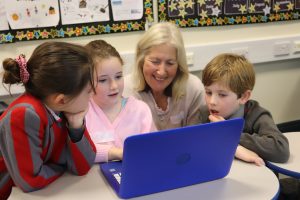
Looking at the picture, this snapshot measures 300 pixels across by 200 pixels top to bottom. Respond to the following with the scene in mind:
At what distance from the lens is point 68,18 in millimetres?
2240

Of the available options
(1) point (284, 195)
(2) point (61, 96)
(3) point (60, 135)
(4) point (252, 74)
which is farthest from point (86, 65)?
(1) point (284, 195)

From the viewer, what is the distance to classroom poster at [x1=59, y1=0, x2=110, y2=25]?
2.22 meters

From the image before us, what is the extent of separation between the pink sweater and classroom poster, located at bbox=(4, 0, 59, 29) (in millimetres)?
946

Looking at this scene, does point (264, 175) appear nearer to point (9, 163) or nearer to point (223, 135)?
point (223, 135)

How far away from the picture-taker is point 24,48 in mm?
2205

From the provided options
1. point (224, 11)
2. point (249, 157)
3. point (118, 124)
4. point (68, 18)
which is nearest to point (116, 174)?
point (118, 124)

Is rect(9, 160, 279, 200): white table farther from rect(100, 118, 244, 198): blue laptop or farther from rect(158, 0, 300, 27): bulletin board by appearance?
rect(158, 0, 300, 27): bulletin board

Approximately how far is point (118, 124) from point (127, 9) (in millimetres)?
1140

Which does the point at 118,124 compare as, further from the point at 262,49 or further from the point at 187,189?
the point at 262,49

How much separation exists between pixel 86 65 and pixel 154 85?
2.45 ft

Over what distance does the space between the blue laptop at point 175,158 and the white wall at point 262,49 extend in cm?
141

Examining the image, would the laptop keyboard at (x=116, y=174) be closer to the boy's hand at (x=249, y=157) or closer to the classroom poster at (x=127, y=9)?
the boy's hand at (x=249, y=157)

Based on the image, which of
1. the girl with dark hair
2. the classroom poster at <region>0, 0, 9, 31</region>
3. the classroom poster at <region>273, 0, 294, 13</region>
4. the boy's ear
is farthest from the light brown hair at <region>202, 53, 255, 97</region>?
the classroom poster at <region>273, 0, 294, 13</region>

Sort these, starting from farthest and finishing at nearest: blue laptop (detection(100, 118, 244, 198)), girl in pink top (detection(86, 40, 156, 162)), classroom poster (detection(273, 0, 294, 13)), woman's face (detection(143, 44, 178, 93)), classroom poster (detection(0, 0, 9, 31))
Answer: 1. classroom poster (detection(273, 0, 294, 13))
2. classroom poster (detection(0, 0, 9, 31))
3. woman's face (detection(143, 44, 178, 93))
4. girl in pink top (detection(86, 40, 156, 162))
5. blue laptop (detection(100, 118, 244, 198))
